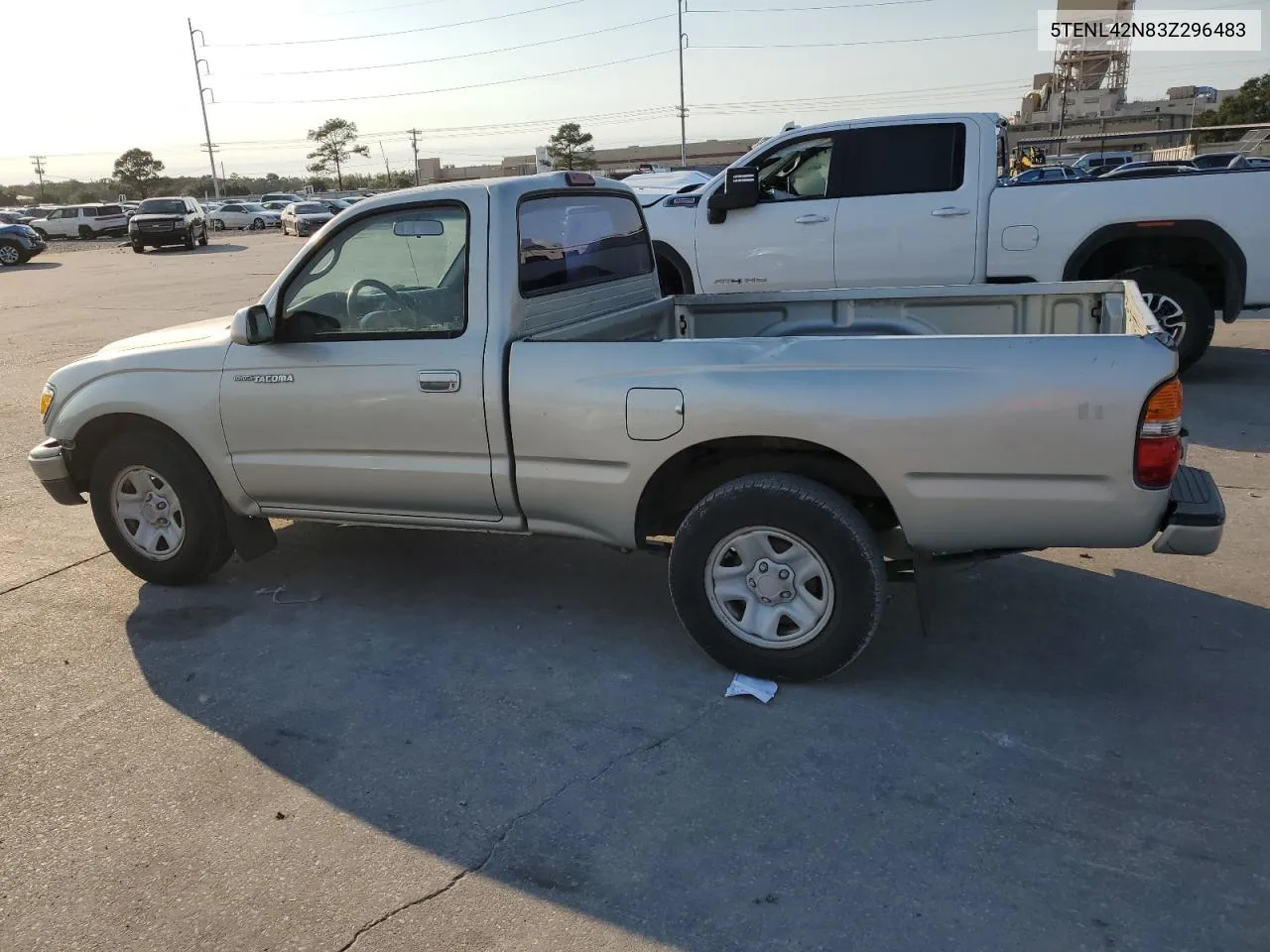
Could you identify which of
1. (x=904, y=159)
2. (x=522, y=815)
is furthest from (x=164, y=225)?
(x=522, y=815)

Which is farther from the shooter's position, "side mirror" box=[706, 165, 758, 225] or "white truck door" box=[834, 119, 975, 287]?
"side mirror" box=[706, 165, 758, 225]

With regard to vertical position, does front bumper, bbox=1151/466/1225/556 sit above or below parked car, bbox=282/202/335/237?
below

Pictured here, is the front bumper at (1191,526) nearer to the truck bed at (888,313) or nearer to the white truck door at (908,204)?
the truck bed at (888,313)

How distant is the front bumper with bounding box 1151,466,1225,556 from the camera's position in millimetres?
3441

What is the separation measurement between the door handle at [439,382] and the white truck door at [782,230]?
5.29 meters

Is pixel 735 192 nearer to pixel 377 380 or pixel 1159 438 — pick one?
pixel 377 380

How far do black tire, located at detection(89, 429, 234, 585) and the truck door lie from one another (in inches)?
222

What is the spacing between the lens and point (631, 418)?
12.8 feet

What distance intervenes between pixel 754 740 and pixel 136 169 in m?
107

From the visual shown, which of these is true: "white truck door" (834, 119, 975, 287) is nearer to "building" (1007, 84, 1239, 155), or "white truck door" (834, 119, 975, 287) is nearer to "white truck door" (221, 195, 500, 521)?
"white truck door" (221, 195, 500, 521)

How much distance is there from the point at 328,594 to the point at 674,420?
221 cm

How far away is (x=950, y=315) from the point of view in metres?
5.13

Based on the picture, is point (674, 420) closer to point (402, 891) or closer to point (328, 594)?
point (402, 891)

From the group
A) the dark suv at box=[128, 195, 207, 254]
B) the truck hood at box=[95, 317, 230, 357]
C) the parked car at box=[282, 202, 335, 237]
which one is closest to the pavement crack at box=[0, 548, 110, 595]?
the truck hood at box=[95, 317, 230, 357]
